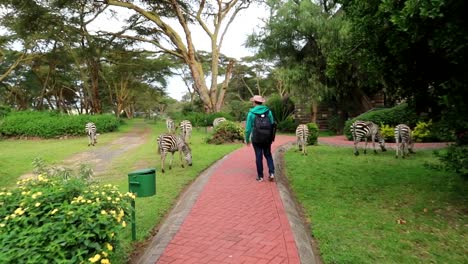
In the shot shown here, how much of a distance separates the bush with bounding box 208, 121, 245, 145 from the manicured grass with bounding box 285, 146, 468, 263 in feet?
26.0

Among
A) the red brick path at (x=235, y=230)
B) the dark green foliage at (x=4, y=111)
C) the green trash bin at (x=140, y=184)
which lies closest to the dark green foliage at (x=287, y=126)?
the red brick path at (x=235, y=230)

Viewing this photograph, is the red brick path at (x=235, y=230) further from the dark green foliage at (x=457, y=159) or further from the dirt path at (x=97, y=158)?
the dirt path at (x=97, y=158)

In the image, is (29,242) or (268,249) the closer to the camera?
(29,242)

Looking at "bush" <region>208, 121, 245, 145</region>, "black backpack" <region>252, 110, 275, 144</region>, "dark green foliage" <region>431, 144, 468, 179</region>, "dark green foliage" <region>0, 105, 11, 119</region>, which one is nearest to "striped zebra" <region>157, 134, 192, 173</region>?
"black backpack" <region>252, 110, 275, 144</region>

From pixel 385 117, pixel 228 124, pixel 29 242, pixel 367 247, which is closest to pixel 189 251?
pixel 29 242

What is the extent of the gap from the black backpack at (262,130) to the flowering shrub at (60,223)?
178 inches

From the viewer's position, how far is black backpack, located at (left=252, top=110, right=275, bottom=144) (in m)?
8.05

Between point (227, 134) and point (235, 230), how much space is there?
13119 mm

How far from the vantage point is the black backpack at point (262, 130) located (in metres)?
8.05

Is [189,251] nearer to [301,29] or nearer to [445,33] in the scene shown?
[445,33]

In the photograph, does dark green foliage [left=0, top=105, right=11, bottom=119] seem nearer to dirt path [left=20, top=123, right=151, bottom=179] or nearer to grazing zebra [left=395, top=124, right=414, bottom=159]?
dirt path [left=20, top=123, right=151, bottom=179]

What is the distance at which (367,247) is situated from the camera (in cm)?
466

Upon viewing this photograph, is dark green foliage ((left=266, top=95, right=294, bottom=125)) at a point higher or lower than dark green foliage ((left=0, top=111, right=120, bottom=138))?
higher

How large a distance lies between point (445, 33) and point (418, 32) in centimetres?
38
